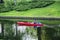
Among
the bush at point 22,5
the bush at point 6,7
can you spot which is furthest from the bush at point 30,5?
the bush at point 6,7

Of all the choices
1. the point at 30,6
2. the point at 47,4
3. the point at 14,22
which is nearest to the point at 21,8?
the point at 30,6

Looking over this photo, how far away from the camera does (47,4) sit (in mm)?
9195

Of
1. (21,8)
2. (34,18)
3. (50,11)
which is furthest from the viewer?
(21,8)

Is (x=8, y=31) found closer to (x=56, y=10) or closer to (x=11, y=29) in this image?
(x=11, y=29)

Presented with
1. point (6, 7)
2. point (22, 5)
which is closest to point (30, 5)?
point (22, 5)

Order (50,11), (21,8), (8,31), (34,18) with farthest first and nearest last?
(21,8) < (50,11) < (8,31) < (34,18)

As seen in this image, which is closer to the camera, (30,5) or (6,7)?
(6,7)

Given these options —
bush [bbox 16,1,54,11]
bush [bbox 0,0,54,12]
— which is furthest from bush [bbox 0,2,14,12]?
bush [bbox 16,1,54,11]

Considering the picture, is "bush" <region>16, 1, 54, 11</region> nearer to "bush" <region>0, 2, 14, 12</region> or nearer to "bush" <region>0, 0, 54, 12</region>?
"bush" <region>0, 0, 54, 12</region>

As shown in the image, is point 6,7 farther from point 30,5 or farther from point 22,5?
point 30,5

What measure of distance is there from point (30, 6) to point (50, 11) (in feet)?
3.52

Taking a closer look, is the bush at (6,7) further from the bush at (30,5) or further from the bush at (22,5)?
the bush at (30,5)

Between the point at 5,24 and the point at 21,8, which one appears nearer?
the point at 5,24

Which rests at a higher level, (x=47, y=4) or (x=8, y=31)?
(x=8, y=31)
